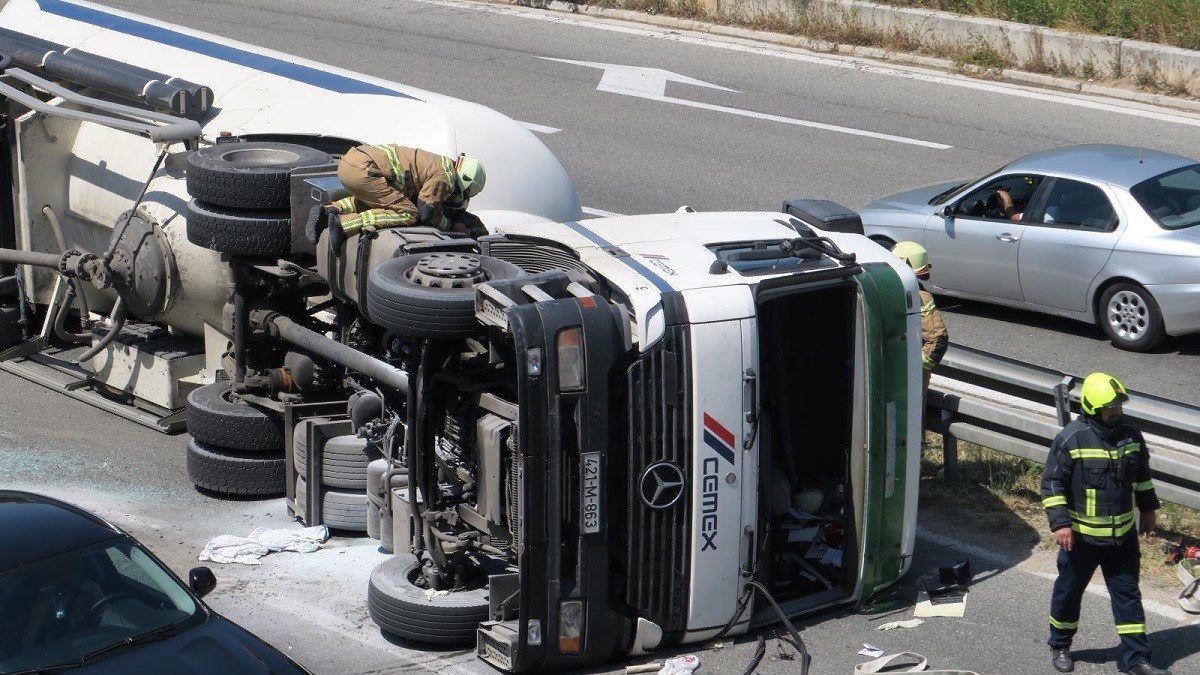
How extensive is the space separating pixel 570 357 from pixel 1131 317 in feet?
21.2

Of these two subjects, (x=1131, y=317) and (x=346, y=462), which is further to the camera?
(x=1131, y=317)

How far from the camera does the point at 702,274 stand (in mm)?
6926

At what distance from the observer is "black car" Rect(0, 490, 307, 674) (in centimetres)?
594

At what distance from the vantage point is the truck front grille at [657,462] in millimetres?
6621

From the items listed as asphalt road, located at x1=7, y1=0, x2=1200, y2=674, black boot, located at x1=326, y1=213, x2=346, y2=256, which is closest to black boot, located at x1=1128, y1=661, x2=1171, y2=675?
asphalt road, located at x1=7, y1=0, x2=1200, y2=674

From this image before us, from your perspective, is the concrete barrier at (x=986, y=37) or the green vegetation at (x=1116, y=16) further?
the green vegetation at (x=1116, y=16)

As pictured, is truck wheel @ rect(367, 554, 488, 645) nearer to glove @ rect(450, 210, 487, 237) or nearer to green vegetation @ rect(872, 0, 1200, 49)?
glove @ rect(450, 210, 487, 237)

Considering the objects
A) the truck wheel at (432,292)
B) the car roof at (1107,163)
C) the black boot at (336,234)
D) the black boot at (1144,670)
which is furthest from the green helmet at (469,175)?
the car roof at (1107,163)

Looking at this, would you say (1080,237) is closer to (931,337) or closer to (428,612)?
(931,337)

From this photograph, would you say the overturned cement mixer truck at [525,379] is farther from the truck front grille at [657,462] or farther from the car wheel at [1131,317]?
the car wheel at [1131,317]

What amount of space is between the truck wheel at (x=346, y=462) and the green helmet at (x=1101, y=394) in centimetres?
394

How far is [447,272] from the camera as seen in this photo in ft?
23.2

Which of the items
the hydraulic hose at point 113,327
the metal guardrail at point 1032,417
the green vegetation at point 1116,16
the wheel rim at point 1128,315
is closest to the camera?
the metal guardrail at point 1032,417

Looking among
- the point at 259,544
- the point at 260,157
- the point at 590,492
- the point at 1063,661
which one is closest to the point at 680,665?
the point at 590,492
